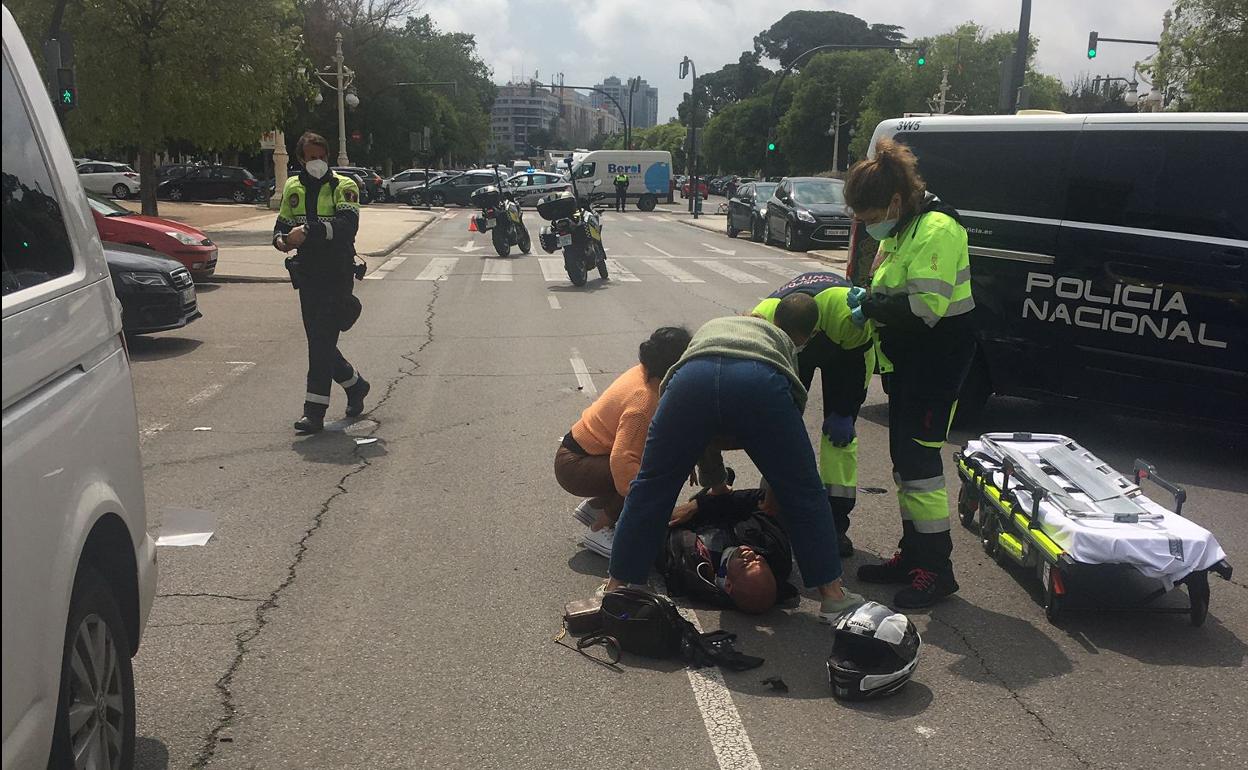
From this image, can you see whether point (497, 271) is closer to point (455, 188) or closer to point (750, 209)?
point (750, 209)

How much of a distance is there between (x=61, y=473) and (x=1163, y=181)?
6.63m

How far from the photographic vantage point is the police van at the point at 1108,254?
6.81 m

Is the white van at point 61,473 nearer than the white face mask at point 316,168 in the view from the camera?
Yes

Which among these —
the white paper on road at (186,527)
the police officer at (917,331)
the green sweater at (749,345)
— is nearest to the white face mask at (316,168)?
the white paper on road at (186,527)

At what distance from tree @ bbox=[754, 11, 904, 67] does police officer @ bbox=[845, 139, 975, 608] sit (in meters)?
110

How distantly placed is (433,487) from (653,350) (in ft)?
7.39

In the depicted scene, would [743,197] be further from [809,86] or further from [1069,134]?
[809,86]

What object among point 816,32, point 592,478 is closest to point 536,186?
point 592,478

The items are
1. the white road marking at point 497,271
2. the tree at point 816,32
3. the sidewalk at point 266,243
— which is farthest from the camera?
the tree at point 816,32

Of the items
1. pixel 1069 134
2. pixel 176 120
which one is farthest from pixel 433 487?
pixel 176 120

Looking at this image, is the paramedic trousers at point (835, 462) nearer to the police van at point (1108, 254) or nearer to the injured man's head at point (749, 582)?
the injured man's head at point (749, 582)

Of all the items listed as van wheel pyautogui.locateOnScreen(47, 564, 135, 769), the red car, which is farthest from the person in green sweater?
the red car

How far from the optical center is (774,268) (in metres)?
22.3

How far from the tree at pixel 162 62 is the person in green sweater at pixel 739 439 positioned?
20.4 m
